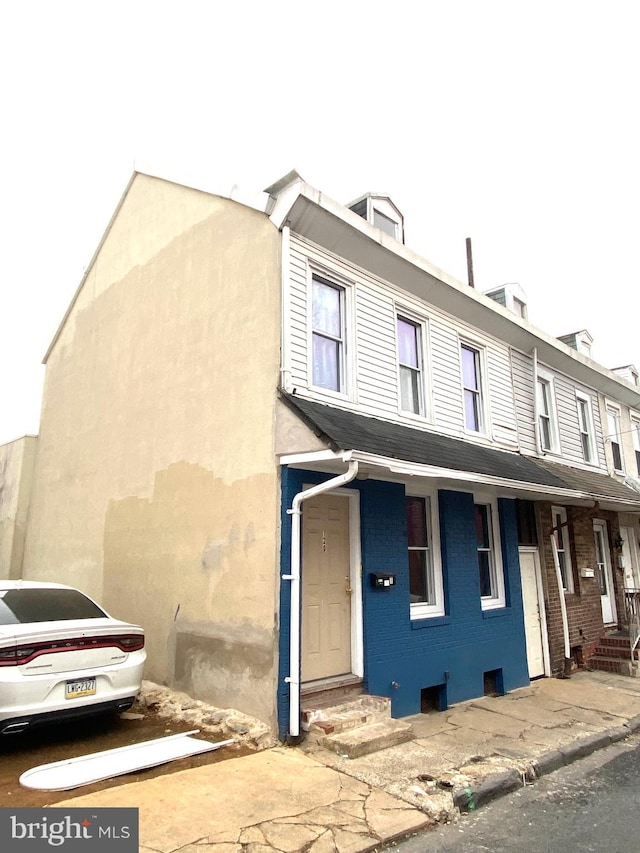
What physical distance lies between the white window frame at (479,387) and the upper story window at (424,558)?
6.71 feet

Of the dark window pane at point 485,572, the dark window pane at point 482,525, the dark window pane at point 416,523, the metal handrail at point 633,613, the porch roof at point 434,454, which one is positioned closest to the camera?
the porch roof at point 434,454

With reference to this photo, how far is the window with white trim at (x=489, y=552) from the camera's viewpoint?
33.1 feet

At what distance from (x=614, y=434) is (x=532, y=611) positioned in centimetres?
707

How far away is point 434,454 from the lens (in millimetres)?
7793

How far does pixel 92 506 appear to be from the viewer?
1061cm

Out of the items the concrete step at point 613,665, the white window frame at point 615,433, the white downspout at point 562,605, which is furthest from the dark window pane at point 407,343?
the white window frame at point 615,433

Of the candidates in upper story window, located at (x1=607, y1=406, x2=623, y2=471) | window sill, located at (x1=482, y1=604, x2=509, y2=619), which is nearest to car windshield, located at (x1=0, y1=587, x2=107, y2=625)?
window sill, located at (x1=482, y1=604, x2=509, y2=619)

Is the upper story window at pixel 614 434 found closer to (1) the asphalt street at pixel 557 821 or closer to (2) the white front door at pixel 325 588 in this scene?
(2) the white front door at pixel 325 588

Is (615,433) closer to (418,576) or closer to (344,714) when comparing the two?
Answer: (418,576)

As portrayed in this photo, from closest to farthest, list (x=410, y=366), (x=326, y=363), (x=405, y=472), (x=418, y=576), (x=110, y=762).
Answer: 1. (x=110, y=762)
2. (x=405, y=472)
3. (x=326, y=363)
4. (x=418, y=576)
5. (x=410, y=366)

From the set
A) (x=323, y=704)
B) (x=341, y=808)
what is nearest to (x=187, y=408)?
(x=323, y=704)

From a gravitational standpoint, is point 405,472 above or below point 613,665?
above

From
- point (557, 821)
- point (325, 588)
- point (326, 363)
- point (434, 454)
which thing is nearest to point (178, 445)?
point (326, 363)
